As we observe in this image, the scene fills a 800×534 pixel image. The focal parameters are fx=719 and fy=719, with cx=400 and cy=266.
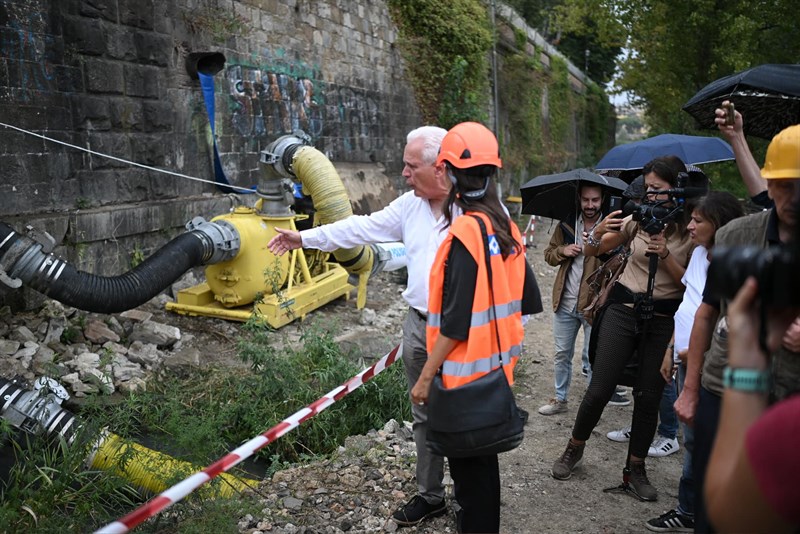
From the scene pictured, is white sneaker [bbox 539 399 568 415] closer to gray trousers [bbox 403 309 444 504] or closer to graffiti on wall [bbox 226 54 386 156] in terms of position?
gray trousers [bbox 403 309 444 504]

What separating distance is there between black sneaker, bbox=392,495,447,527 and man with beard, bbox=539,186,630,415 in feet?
6.05

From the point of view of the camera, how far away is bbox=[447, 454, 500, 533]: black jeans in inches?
112

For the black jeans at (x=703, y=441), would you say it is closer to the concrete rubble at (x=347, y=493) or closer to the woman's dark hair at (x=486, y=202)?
the woman's dark hair at (x=486, y=202)

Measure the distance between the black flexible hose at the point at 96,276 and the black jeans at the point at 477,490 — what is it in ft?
13.1

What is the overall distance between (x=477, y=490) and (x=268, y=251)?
4.68m

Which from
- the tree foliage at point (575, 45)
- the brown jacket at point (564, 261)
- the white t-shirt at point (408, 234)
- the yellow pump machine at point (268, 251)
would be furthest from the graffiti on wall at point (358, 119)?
the tree foliage at point (575, 45)

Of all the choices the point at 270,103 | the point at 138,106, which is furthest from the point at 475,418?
the point at 270,103

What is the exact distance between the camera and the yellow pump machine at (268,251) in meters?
7.00

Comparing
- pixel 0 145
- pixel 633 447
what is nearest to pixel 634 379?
pixel 633 447

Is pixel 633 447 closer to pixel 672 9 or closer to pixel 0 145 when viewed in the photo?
pixel 0 145

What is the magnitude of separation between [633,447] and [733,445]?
270 centimetres

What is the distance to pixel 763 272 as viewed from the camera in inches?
54.0

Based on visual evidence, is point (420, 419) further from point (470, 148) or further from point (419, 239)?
point (470, 148)

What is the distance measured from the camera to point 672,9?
14.0m
